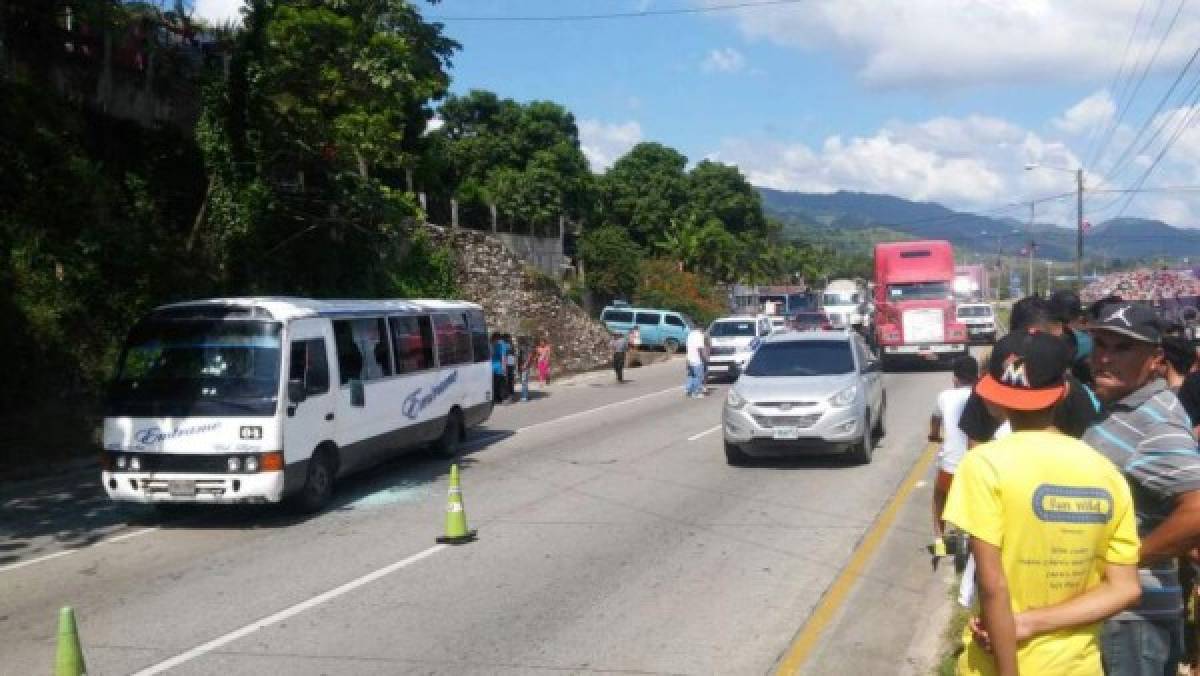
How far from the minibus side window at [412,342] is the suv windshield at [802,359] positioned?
4.50m

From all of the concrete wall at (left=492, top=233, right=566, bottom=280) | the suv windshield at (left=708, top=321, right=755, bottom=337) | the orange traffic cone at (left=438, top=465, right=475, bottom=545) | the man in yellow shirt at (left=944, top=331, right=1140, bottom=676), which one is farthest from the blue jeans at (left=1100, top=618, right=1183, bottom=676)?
the concrete wall at (left=492, top=233, right=566, bottom=280)

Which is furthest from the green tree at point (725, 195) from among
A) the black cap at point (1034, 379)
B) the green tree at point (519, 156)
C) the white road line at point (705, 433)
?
the black cap at point (1034, 379)

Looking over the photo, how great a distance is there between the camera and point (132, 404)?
11.2 m

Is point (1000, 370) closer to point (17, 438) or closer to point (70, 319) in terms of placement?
point (17, 438)

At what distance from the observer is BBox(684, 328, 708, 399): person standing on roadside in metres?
24.8

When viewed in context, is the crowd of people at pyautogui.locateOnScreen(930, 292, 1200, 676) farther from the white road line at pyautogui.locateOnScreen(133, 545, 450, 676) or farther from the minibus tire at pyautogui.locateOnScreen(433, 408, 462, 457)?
the minibus tire at pyautogui.locateOnScreen(433, 408, 462, 457)

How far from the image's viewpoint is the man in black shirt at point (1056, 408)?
4.52m

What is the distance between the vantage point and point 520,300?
33875 millimetres

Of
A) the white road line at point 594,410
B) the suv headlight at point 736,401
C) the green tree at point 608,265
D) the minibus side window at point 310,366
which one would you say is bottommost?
the white road line at point 594,410

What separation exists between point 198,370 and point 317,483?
5.69 feet

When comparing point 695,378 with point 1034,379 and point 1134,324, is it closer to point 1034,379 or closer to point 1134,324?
point 1134,324

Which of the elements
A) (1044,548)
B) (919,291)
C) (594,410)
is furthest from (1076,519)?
(919,291)

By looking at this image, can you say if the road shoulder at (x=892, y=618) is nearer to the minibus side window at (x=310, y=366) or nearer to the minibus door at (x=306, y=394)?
the minibus door at (x=306, y=394)

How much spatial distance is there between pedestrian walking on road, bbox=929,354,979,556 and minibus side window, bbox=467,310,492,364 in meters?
10.3
